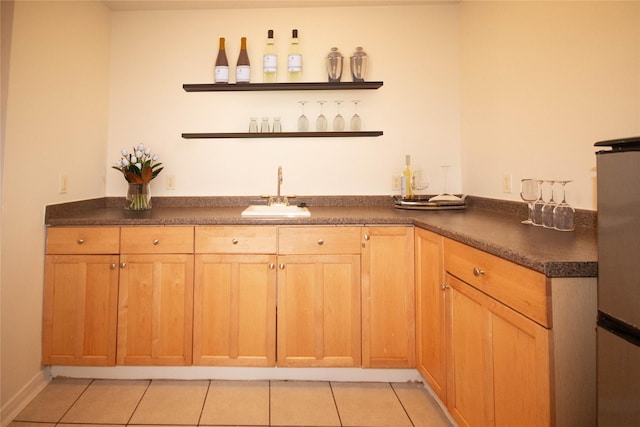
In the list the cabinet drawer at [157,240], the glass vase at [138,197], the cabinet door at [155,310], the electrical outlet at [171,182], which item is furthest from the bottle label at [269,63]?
the cabinet door at [155,310]

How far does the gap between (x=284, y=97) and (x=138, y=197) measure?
1199mm

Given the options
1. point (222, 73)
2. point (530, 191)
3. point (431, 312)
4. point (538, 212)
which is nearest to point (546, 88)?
point (530, 191)

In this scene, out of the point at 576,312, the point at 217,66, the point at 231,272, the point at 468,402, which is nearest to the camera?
the point at 576,312

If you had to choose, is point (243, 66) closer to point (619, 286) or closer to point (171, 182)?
point (171, 182)

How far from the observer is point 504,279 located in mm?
1137

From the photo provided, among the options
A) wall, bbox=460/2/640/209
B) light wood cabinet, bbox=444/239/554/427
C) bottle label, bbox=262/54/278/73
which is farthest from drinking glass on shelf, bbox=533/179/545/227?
bottle label, bbox=262/54/278/73

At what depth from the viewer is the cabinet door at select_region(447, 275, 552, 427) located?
0.99 m

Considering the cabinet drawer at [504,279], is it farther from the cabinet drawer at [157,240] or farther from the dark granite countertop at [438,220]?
the cabinet drawer at [157,240]

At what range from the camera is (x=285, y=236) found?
6.36 feet

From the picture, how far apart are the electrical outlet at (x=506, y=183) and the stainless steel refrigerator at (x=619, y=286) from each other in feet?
4.08

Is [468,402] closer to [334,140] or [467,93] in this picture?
[334,140]

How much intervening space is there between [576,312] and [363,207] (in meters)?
1.65

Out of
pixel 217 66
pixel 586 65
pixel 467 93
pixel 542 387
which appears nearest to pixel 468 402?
pixel 542 387

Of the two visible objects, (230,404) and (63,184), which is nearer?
(230,404)
